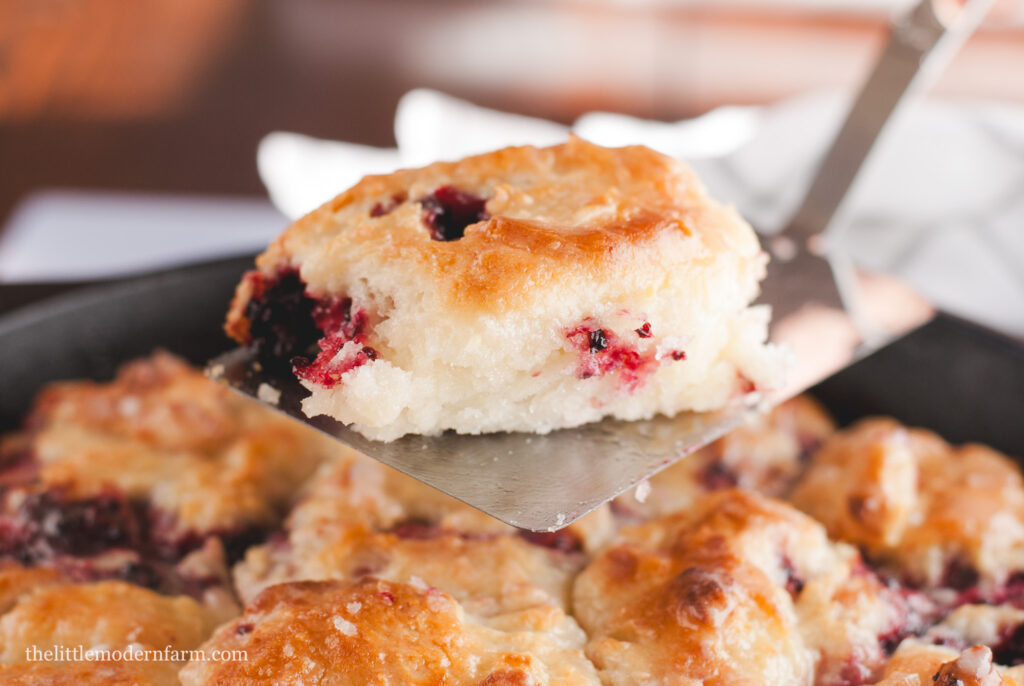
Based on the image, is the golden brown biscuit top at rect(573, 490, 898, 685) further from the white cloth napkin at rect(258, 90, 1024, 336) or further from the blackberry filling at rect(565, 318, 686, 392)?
the white cloth napkin at rect(258, 90, 1024, 336)

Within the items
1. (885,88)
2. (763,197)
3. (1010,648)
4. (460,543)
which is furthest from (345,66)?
(1010,648)

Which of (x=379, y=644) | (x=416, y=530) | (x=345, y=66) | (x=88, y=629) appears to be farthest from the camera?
(x=345, y=66)

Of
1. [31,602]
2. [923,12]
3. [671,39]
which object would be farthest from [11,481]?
[671,39]

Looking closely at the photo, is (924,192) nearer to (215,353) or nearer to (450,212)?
(450,212)

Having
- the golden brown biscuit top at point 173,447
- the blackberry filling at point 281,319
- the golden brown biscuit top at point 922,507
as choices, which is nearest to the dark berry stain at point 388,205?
the blackberry filling at point 281,319

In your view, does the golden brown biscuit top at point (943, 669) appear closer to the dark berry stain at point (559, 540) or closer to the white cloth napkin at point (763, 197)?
the dark berry stain at point (559, 540)

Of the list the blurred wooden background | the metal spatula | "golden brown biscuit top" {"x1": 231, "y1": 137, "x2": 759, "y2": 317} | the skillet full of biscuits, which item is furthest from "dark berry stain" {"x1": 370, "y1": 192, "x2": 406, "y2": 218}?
the blurred wooden background
